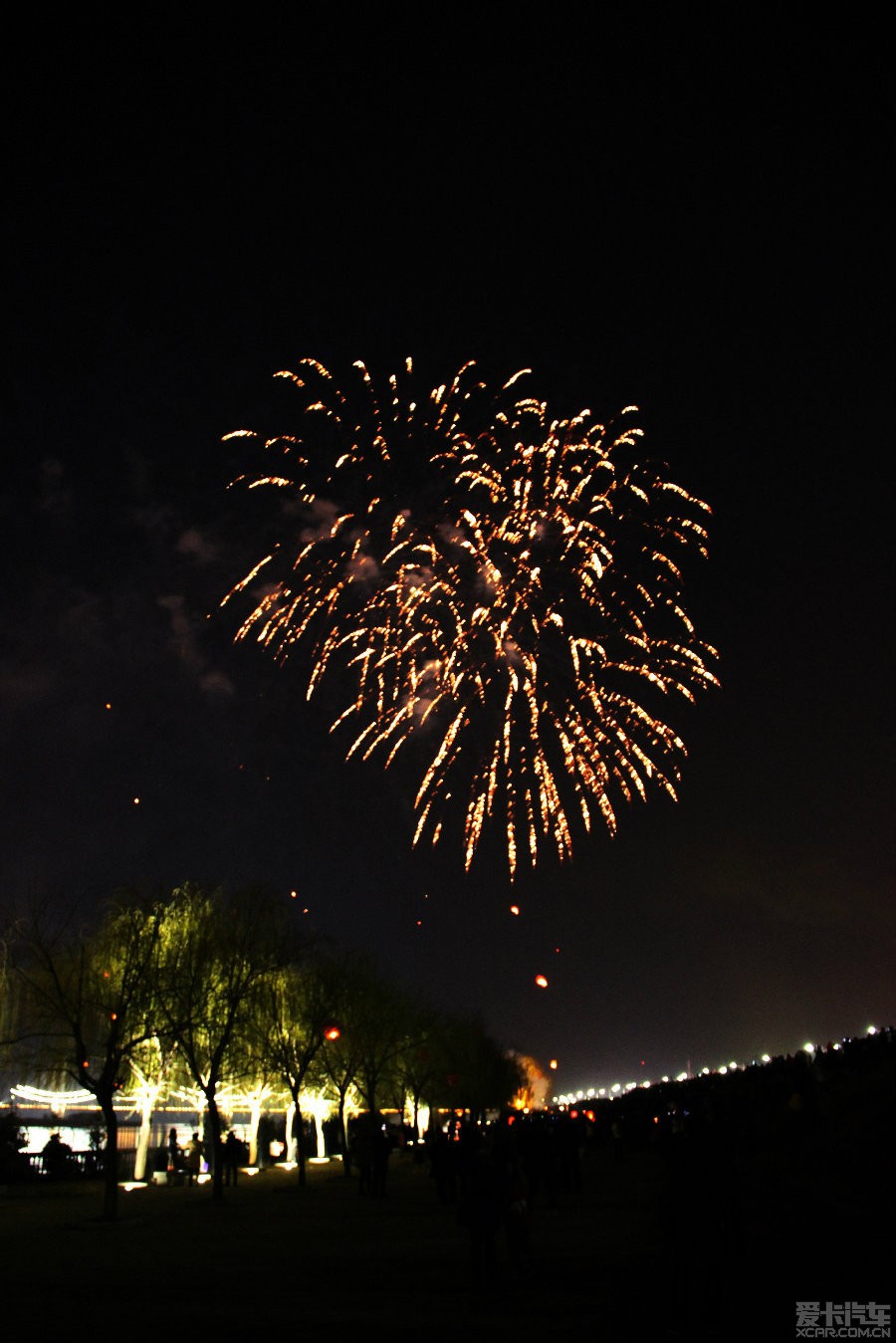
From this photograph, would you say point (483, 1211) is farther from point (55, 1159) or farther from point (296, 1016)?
point (296, 1016)

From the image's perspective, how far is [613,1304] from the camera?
1148cm

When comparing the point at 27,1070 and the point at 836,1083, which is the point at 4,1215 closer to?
the point at 27,1070

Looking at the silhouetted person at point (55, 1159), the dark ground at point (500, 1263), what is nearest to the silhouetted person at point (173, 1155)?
the silhouetted person at point (55, 1159)

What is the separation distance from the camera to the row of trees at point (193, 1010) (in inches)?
1091

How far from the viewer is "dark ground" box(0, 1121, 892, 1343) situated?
33.7 ft

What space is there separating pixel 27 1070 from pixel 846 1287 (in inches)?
1248

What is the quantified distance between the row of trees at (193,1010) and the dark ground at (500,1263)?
11.2 ft

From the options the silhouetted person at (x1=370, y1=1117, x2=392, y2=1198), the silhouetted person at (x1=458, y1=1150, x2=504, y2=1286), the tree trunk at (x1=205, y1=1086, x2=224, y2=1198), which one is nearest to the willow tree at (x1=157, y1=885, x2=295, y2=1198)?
the tree trunk at (x1=205, y1=1086, x2=224, y2=1198)

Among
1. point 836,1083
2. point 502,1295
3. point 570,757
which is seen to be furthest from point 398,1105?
point 502,1295

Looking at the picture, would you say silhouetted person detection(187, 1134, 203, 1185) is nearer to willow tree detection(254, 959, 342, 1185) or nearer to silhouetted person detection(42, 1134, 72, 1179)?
willow tree detection(254, 959, 342, 1185)

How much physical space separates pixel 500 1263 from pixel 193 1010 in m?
20.8

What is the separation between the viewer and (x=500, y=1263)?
14961 mm

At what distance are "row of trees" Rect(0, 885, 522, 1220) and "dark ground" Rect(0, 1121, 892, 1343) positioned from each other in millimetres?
3425

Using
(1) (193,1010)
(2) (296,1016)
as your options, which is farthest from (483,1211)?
(2) (296,1016)
